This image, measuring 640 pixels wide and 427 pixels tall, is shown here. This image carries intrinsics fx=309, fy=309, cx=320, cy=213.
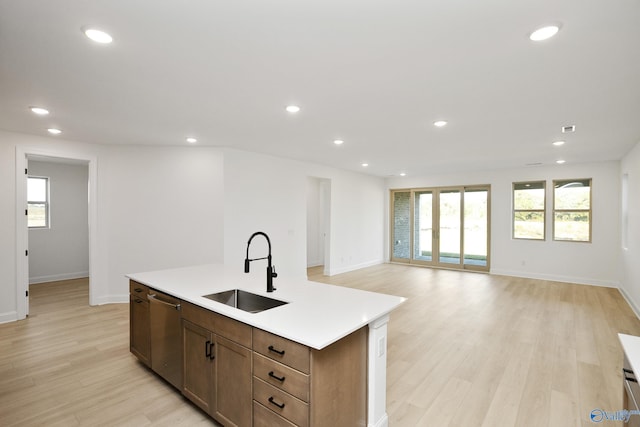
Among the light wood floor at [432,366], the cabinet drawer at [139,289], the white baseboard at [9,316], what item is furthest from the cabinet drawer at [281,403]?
the white baseboard at [9,316]

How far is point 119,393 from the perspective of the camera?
249 cm

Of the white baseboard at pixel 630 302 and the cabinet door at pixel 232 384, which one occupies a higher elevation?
the cabinet door at pixel 232 384

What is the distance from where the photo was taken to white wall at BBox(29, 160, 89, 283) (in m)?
6.29

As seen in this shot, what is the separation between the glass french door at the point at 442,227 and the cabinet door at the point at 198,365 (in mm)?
7341

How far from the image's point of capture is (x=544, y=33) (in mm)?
1772

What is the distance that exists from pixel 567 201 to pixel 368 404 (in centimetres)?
705

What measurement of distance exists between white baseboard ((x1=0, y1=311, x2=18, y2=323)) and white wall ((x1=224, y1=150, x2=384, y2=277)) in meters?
2.78

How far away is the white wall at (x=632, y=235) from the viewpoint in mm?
4484

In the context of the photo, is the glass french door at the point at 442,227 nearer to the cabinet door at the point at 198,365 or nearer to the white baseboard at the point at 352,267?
the white baseboard at the point at 352,267

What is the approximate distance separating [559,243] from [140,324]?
7.86 metres

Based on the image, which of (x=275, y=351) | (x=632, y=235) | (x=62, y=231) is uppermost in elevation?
(x=632, y=235)

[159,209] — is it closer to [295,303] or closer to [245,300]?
[245,300]

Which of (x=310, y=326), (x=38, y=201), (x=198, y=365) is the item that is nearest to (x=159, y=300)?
(x=198, y=365)

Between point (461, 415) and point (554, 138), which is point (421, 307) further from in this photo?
point (554, 138)
